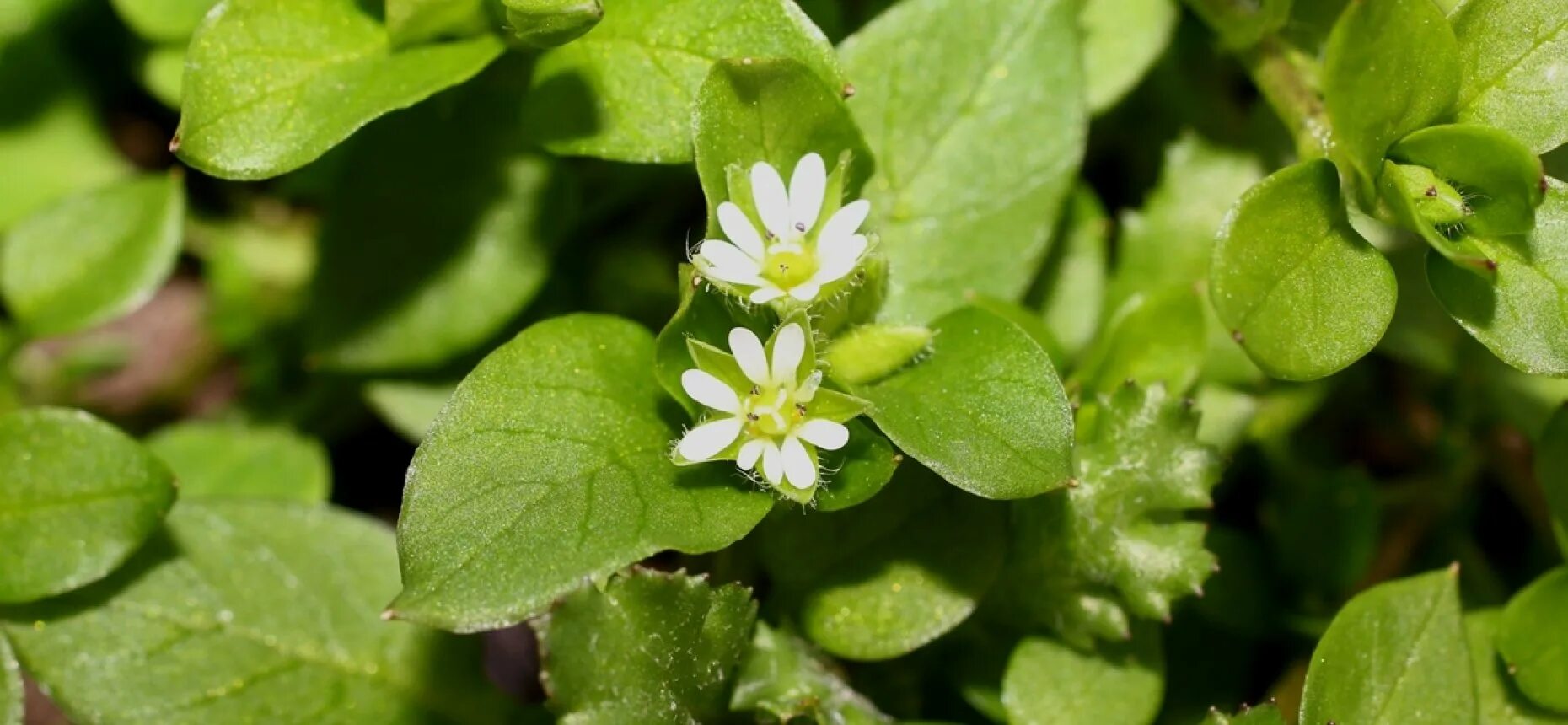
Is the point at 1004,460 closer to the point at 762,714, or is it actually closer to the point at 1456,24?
the point at 762,714

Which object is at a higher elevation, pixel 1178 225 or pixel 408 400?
pixel 1178 225

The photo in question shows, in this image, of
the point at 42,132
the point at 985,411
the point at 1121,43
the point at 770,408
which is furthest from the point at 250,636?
the point at 1121,43

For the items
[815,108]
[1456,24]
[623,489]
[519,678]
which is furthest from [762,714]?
[1456,24]

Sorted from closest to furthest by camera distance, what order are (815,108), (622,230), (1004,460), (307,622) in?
(1004,460), (815,108), (307,622), (622,230)

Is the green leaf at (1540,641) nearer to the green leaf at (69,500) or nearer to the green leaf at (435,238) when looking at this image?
the green leaf at (435,238)

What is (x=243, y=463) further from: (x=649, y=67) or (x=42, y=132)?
(x=649, y=67)

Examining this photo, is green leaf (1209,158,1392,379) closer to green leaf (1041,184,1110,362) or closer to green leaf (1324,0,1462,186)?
green leaf (1324,0,1462,186)

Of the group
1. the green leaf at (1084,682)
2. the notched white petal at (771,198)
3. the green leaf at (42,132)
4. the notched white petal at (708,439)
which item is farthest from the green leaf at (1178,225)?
the green leaf at (42,132)
